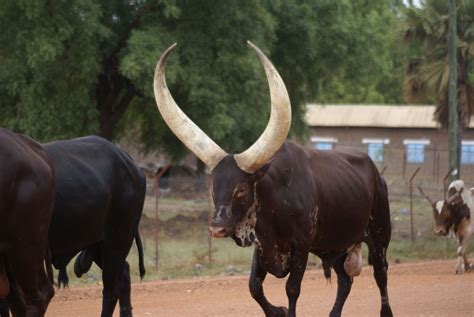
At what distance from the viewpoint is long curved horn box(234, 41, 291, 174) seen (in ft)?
29.2

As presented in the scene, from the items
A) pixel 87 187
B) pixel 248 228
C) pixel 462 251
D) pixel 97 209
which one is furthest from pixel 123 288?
pixel 462 251

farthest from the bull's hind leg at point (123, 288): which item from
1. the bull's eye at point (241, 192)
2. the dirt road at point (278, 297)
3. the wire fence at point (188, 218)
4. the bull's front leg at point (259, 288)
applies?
the wire fence at point (188, 218)

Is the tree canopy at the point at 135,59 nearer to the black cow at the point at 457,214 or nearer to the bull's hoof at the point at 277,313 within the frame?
the black cow at the point at 457,214

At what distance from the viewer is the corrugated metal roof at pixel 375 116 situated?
5234 cm

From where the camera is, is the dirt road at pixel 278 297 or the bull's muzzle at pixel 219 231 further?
the dirt road at pixel 278 297

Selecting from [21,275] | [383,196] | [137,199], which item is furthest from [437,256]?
[21,275]

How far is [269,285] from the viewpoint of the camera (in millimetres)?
16938

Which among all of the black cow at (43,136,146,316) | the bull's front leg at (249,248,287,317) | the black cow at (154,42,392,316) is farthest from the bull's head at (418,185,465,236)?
the bull's front leg at (249,248,287,317)

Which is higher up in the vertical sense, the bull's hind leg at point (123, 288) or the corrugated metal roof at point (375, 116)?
→ the bull's hind leg at point (123, 288)

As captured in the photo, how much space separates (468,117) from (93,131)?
49.2 ft

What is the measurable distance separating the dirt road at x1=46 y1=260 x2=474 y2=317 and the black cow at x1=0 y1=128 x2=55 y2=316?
16.1 ft

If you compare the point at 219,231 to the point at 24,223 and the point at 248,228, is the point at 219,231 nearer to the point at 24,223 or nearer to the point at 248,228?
the point at 248,228

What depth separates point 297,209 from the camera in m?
9.62

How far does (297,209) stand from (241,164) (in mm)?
884
